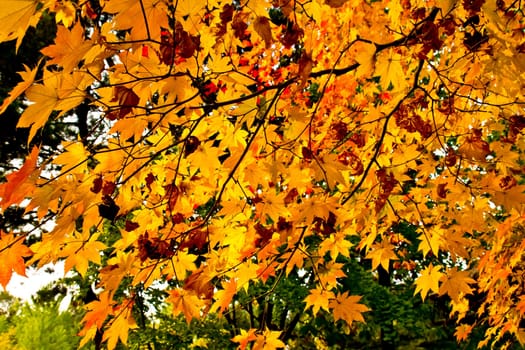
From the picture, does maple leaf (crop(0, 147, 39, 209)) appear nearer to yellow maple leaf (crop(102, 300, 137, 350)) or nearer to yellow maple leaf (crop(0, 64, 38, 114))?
yellow maple leaf (crop(0, 64, 38, 114))

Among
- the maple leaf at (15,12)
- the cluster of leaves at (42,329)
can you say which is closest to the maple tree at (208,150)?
the maple leaf at (15,12)

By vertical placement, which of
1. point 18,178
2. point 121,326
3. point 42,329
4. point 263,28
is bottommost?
point 121,326

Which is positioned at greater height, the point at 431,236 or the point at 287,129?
the point at 287,129

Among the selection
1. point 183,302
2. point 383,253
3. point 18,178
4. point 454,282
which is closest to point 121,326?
point 183,302

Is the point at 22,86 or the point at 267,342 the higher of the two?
the point at 22,86

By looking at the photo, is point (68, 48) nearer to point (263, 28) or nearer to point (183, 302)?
point (263, 28)

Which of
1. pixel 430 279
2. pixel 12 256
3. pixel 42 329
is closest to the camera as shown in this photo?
pixel 12 256

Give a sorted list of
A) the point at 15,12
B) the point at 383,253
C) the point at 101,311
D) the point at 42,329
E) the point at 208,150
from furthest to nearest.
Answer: the point at 42,329
the point at 383,253
the point at 208,150
the point at 101,311
the point at 15,12

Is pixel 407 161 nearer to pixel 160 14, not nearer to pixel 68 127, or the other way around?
pixel 160 14

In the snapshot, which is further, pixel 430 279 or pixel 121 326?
pixel 430 279

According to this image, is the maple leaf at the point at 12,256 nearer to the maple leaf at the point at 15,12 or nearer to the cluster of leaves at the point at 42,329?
the maple leaf at the point at 15,12

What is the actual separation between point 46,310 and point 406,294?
16.6 feet

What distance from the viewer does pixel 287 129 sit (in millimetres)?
1849

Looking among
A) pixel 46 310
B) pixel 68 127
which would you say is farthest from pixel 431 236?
pixel 68 127
